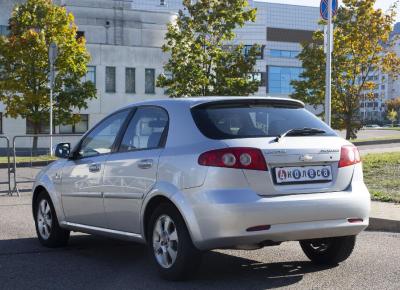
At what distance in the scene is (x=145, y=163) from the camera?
629 cm

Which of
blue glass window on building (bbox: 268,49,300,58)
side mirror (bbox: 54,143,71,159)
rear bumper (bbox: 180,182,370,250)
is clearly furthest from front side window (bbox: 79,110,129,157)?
blue glass window on building (bbox: 268,49,300,58)

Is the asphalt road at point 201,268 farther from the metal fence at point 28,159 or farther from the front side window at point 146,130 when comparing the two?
the metal fence at point 28,159

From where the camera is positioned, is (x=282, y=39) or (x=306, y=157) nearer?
(x=306, y=157)

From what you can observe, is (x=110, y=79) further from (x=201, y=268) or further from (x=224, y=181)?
(x=224, y=181)

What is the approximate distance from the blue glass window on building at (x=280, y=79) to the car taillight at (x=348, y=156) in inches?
3514

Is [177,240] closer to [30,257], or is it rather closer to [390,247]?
[30,257]

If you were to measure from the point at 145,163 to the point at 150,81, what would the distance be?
48.1 meters

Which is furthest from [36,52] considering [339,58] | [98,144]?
Result: [98,144]

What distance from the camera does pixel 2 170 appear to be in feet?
70.5

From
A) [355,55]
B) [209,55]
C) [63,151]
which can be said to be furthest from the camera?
[355,55]

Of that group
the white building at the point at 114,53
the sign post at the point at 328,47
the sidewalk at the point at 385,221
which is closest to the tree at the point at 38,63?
the white building at the point at 114,53

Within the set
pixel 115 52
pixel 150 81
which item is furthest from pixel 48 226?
pixel 150 81

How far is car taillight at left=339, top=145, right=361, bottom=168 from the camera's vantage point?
6.10m

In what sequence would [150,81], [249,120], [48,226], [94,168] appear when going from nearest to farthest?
[249,120] < [94,168] < [48,226] < [150,81]
